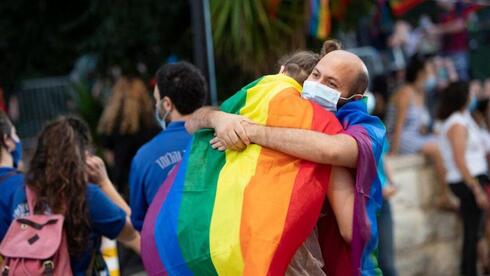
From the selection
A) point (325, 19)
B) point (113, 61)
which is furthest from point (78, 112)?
point (325, 19)

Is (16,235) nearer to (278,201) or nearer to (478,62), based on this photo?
(278,201)

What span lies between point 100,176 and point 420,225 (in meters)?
5.09

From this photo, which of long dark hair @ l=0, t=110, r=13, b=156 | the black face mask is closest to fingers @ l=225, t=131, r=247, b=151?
long dark hair @ l=0, t=110, r=13, b=156

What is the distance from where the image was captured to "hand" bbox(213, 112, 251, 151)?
11.6 ft

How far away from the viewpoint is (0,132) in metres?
4.88

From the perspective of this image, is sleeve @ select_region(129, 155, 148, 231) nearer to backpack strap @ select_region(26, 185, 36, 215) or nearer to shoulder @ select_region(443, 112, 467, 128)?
backpack strap @ select_region(26, 185, 36, 215)

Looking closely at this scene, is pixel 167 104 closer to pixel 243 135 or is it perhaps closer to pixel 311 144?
pixel 243 135

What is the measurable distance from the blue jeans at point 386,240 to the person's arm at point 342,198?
431 cm

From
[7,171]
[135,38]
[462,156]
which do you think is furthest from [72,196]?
[135,38]

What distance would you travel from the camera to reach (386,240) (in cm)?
790

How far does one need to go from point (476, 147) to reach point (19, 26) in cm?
495

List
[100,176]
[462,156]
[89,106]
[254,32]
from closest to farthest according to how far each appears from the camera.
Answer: [100,176], [462,156], [254,32], [89,106]

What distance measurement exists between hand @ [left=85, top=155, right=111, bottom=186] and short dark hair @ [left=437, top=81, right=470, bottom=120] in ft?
15.1

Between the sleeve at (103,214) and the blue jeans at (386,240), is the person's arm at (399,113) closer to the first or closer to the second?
the blue jeans at (386,240)
